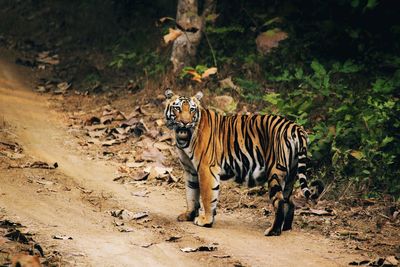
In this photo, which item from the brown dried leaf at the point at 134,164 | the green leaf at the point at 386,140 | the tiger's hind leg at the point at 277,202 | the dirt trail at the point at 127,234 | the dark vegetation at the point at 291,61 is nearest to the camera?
the dirt trail at the point at 127,234

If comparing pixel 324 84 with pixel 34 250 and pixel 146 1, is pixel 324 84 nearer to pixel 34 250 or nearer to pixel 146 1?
pixel 34 250

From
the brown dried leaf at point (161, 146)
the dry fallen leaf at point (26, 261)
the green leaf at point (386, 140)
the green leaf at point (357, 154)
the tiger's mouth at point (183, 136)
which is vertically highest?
the tiger's mouth at point (183, 136)

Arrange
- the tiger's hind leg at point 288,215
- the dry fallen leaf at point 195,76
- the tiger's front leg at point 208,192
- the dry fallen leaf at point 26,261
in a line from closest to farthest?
the dry fallen leaf at point 26,261, the tiger's front leg at point 208,192, the tiger's hind leg at point 288,215, the dry fallen leaf at point 195,76

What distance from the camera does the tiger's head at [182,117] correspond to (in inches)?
330

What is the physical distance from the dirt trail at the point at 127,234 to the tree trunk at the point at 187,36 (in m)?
3.48

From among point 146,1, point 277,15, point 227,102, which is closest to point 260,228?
point 227,102

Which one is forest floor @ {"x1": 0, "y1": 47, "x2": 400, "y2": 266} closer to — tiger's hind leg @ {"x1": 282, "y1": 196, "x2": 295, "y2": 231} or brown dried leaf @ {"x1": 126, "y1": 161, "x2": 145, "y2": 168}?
brown dried leaf @ {"x1": 126, "y1": 161, "x2": 145, "y2": 168}

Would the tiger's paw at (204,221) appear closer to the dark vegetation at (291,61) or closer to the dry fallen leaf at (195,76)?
the dark vegetation at (291,61)

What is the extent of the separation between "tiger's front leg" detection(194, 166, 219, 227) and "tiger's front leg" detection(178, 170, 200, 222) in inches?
10.2

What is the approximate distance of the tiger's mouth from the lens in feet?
27.6

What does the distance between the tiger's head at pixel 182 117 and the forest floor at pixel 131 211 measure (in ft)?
3.25

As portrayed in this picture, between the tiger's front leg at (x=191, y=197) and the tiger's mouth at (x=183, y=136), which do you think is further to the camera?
the tiger's front leg at (x=191, y=197)

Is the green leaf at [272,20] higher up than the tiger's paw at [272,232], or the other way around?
the green leaf at [272,20]

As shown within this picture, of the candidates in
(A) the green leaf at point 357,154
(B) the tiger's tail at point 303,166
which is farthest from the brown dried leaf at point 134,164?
(B) the tiger's tail at point 303,166
